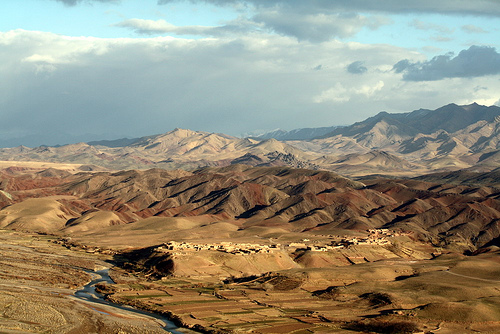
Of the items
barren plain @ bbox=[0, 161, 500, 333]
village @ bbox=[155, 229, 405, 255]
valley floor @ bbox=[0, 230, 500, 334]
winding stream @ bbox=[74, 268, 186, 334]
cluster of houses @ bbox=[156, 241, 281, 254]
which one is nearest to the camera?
valley floor @ bbox=[0, 230, 500, 334]

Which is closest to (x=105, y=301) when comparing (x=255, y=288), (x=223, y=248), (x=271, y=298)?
(x=271, y=298)

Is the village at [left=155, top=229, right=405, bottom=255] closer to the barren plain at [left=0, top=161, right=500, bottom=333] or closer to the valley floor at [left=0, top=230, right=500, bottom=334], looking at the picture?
the barren plain at [left=0, top=161, right=500, bottom=333]

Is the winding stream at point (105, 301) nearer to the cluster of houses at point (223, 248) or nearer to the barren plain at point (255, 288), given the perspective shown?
the barren plain at point (255, 288)

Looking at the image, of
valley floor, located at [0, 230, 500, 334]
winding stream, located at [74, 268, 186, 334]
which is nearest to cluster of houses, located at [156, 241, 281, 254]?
valley floor, located at [0, 230, 500, 334]

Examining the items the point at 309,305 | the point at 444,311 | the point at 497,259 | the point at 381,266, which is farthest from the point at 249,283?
the point at 497,259

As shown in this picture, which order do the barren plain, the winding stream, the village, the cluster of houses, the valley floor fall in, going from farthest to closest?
the village, the cluster of houses, the winding stream, the barren plain, the valley floor

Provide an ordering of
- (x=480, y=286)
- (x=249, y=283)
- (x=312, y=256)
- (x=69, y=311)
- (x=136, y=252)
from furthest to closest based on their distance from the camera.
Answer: (x=136, y=252) < (x=312, y=256) < (x=249, y=283) < (x=480, y=286) < (x=69, y=311)

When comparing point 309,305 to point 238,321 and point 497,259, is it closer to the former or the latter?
point 238,321

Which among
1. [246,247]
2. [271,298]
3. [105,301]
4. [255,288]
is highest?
[105,301]

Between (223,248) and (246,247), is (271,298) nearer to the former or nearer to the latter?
(223,248)

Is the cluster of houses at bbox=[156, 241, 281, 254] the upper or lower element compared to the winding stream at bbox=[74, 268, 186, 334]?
lower

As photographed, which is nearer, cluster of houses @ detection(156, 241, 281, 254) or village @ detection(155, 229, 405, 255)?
cluster of houses @ detection(156, 241, 281, 254)
